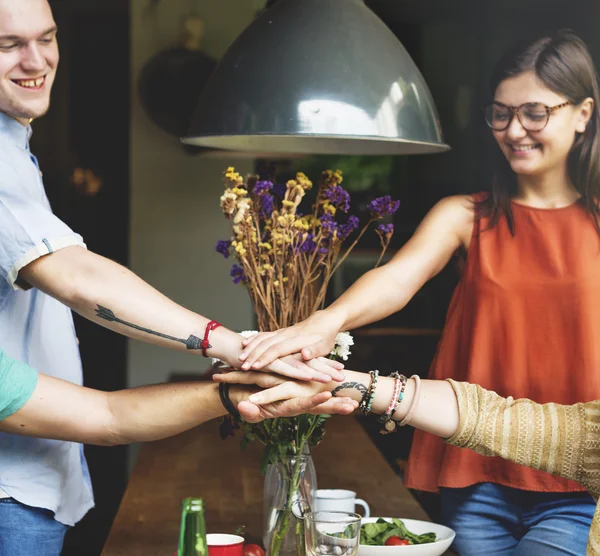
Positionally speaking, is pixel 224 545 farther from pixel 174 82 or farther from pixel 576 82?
pixel 174 82

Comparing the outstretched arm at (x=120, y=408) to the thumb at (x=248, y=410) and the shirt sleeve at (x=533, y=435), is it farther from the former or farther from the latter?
the shirt sleeve at (x=533, y=435)

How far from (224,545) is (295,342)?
0.35m

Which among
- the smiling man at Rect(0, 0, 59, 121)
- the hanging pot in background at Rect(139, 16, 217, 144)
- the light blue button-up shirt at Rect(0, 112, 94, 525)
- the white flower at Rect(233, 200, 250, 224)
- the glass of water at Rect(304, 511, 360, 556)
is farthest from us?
the hanging pot in background at Rect(139, 16, 217, 144)

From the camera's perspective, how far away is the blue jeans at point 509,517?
6.15ft

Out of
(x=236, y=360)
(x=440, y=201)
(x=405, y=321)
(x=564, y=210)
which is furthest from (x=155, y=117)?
(x=236, y=360)

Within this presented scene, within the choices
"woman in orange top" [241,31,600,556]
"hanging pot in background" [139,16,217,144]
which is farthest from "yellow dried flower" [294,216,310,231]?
"hanging pot in background" [139,16,217,144]

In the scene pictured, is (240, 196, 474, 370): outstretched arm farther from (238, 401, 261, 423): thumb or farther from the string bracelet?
the string bracelet

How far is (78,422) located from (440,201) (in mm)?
1164

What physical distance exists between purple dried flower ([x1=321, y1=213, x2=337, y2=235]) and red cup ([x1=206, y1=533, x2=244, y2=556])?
1.90 feet

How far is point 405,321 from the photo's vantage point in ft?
11.0

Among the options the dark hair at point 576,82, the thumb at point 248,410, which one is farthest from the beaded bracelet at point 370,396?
the dark hair at point 576,82

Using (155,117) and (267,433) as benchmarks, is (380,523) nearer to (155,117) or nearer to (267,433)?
(267,433)

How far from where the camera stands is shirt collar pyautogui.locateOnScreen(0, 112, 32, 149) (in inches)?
66.8

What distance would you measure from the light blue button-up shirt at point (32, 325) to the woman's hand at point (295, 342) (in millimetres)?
359
